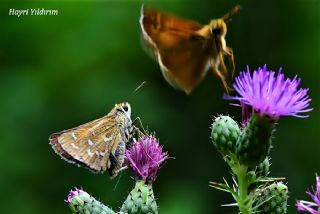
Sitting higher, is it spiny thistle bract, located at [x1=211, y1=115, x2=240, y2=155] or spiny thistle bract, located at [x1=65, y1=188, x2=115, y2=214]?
spiny thistle bract, located at [x1=211, y1=115, x2=240, y2=155]

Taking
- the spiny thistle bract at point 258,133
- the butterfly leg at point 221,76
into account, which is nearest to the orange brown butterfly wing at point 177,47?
the butterfly leg at point 221,76

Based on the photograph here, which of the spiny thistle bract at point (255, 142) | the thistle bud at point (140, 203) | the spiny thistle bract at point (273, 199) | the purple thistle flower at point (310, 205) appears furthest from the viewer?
the thistle bud at point (140, 203)

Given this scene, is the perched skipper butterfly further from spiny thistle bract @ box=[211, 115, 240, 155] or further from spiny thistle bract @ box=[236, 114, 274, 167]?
spiny thistle bract @ box=[236, 114, 274, 167]

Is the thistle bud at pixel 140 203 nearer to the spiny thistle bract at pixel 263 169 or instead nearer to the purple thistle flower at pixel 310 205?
the spiny thistle bract at pixel 263 169

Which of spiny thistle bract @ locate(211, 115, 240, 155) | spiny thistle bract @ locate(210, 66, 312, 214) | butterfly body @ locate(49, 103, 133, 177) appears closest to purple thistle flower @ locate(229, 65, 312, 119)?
spiny thistle bract @ locate(210, 66, 312, 214)

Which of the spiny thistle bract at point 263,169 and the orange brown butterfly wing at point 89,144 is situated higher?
the orange brown butterfly wing at point 89,144

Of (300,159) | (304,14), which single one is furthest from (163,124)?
(304,14)

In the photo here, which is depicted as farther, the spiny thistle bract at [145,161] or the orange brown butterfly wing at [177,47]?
the orange brown butterfly wing at [177,47]
